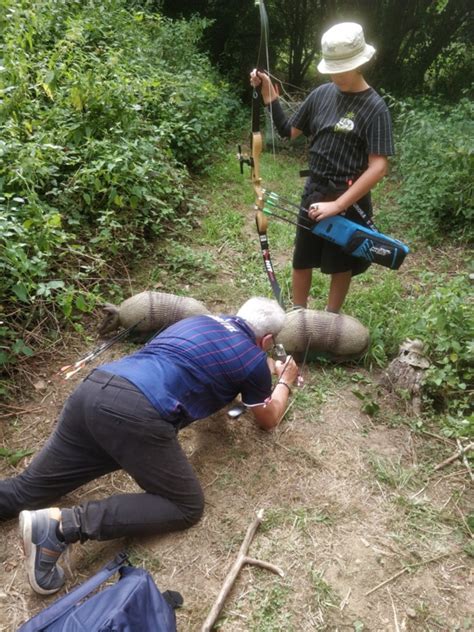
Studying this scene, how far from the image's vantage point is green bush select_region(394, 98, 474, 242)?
17.1ft

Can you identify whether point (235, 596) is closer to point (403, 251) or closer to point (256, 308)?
point (256, 308)

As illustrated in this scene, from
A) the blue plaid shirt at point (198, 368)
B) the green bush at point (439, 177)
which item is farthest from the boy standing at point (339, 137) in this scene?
the green bush at point (439, 177)

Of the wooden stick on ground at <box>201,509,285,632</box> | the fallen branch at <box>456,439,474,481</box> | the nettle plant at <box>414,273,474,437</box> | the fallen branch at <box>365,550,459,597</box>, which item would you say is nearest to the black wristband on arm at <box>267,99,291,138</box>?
the nettle plant at <box>414,273,474,437</box>

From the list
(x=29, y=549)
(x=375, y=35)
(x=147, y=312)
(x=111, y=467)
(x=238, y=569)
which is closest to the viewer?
(x=29, y=549)

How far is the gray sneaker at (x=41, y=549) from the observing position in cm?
198

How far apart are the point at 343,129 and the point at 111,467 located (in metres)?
2.16

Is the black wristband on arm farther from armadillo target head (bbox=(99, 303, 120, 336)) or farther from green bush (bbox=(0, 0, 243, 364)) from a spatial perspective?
armadillo target head (bbox=(99, 303, 120, 336))

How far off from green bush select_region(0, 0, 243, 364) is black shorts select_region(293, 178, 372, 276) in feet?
4.81

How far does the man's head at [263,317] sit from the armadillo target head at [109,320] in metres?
1.29

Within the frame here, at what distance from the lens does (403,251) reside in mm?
2898

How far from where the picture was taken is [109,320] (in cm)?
347

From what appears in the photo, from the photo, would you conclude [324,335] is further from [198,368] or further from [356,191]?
[198,368]

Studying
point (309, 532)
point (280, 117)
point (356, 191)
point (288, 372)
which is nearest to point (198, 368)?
point (288, 372)

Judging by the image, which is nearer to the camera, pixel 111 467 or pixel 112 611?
pixel 112 611
